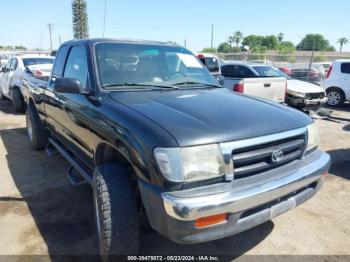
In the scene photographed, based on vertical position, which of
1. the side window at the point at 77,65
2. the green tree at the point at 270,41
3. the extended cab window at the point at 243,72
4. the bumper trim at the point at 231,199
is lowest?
the bumper trim at the point at 231,199

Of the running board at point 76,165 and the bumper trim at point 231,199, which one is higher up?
the bumper trim at point 231,199

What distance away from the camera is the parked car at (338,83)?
37.8 ft

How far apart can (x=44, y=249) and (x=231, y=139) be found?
1.99 m

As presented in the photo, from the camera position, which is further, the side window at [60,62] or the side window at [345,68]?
the side window at [345,68]

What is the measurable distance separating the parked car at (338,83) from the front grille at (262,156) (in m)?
10.2

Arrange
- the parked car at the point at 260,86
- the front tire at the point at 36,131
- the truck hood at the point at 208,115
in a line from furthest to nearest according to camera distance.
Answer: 1. the parked car at the point at 260,86
2. the front tire at the point at 36,131
3. the truck hood at the point at 208,115

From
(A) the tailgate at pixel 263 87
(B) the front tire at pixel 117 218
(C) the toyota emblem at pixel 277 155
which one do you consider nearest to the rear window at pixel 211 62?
(A) the tailgate at pixel 263 87

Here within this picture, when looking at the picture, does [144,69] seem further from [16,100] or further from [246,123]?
[16,100]

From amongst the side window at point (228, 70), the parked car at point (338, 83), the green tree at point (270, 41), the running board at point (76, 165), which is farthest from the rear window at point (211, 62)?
the green tree at point (270, 41)

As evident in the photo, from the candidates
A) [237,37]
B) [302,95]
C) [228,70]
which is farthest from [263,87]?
[237,37]

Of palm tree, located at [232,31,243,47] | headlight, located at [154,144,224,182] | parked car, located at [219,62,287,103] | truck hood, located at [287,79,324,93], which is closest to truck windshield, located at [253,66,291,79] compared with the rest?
truck hood, located at [287,79,324,93]

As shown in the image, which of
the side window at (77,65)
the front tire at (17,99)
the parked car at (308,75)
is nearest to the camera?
the side window at (77,65)

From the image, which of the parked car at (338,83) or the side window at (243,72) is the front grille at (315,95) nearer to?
the side window at (243,72)

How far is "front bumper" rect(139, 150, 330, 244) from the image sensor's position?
81.9 inches
